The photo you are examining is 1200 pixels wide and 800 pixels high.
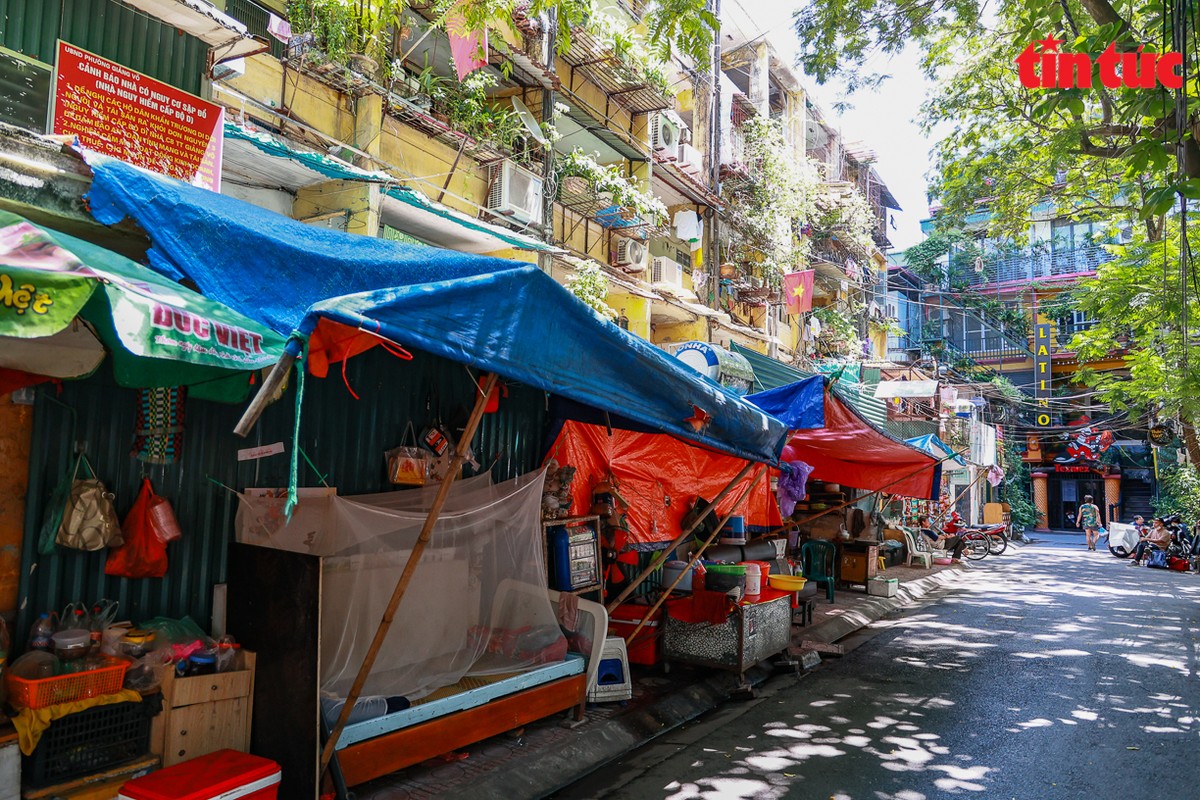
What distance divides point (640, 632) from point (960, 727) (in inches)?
121

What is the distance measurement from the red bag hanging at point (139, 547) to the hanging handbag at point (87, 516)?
10 cm

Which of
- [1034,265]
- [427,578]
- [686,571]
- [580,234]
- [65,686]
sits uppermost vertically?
[1034,265]

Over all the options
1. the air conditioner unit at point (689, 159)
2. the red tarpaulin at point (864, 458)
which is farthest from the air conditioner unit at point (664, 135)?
the red tarpaulin at point (864, 458)

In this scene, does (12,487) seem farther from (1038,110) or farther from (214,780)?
(1038,110)

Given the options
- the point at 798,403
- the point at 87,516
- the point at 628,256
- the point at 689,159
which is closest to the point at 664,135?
the point at 689,159

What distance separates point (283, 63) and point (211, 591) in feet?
23.8

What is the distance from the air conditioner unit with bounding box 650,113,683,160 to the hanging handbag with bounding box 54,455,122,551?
595 inches

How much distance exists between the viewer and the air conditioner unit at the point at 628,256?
16422 millimetres

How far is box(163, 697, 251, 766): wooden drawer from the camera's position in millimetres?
4230

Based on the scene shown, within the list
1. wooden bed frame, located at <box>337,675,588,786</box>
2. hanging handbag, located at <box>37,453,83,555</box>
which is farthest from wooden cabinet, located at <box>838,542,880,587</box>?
hanging handbag, located at <box>37,453,83,555</box>

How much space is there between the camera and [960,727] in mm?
6770

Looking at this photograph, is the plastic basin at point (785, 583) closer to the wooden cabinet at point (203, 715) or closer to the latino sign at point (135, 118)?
the wooden cabinet at point (203, 715)

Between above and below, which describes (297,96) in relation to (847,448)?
above

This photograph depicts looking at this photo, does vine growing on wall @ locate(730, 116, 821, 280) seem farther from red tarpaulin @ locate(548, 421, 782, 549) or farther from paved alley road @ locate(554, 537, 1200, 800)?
red tarpaulin @ locate(548, 421, 782, 549)
